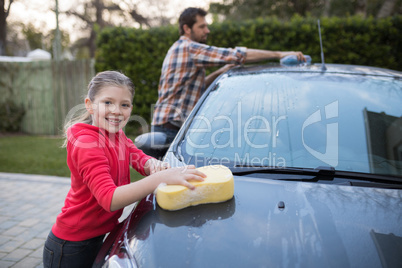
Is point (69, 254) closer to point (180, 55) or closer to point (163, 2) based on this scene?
point (180, 55)

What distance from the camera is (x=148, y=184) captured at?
1.44m

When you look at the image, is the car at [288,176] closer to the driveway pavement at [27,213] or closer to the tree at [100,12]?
the driveway pavement at [27,213]

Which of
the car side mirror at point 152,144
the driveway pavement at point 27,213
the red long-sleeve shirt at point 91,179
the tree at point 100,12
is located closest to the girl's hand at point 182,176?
the red long-sleeve shirt at point 91,179

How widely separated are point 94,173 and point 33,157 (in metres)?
6.31

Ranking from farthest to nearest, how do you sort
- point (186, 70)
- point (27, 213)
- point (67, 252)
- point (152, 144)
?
point (27, 213), point (186, 70), point (152, 144), point (67, 252)

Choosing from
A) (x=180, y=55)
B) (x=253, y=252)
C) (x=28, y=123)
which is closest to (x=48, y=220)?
(x=180, y=55)

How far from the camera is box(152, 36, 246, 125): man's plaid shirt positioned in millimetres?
3139

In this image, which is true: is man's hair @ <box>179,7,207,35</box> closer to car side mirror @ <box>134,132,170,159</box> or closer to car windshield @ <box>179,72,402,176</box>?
car windshield @ <box>179,72,402,176</box>

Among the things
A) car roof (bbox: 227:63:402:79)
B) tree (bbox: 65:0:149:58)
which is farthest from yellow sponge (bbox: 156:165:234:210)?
tree (bbox: 65:0:149:58)

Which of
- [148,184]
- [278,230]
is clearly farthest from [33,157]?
[278,230]

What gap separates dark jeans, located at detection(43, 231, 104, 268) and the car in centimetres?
15

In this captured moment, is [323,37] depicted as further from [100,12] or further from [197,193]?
[100,12]

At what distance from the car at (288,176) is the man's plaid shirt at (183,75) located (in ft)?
1.99

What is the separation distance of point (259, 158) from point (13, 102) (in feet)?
34.4
